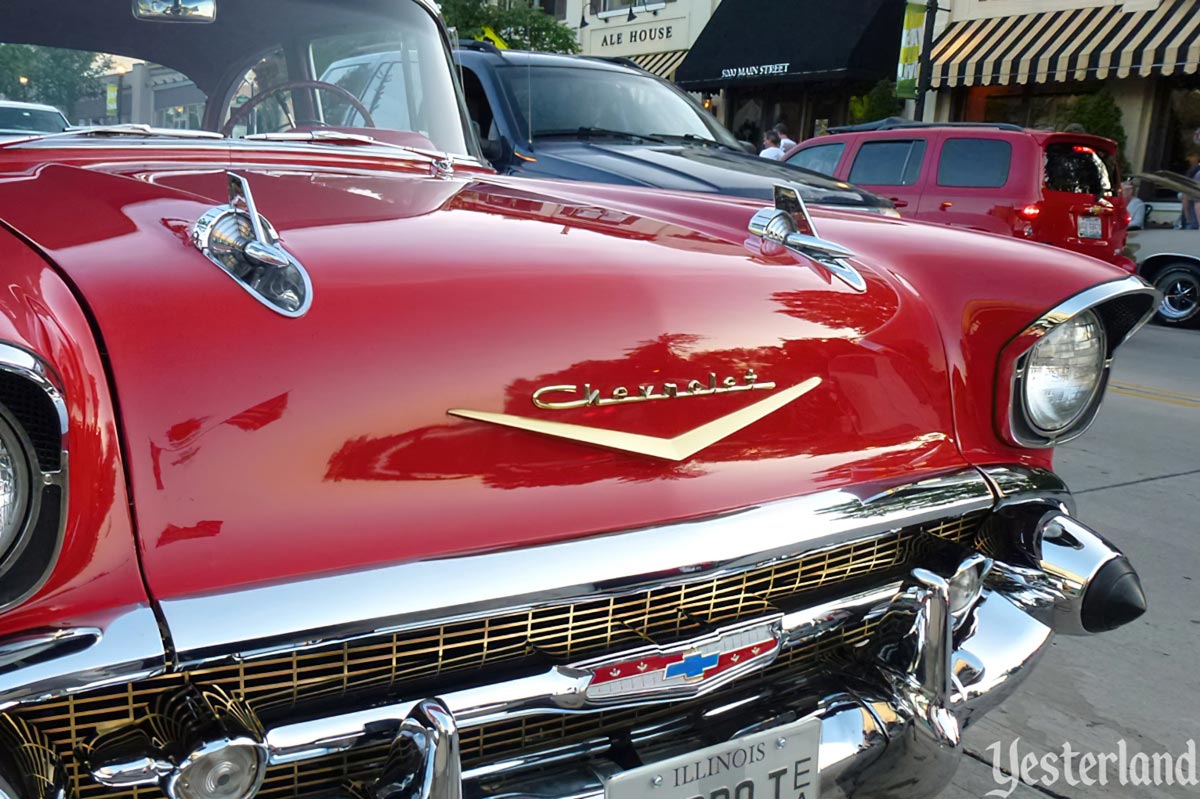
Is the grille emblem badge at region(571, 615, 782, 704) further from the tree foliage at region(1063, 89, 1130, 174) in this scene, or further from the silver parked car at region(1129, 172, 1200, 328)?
the tree foliage at region(1063, 89, 1130, 174)

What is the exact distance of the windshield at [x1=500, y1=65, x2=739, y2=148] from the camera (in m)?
6.04

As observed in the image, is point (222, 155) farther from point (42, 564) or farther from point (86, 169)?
point (42, 564)

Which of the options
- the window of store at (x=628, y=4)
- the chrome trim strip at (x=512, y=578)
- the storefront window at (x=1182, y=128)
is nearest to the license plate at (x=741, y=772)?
the chrome trim strip at (x=512, y=578)

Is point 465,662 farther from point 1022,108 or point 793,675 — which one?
point 1022,108

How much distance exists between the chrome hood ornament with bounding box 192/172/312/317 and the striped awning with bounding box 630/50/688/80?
60.8ft

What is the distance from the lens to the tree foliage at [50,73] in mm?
2047

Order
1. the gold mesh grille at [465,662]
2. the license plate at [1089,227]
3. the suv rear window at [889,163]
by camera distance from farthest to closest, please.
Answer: the suv rear window at [889,163]
the license plate at [1089,227]
the gold mesh grille at [465,662]

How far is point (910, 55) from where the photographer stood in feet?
49.1

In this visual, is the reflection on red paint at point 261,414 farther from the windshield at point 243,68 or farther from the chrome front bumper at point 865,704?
the windshield at point 243,68

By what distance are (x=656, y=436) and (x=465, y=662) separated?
1.21 feet

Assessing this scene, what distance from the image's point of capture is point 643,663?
1.38 meters

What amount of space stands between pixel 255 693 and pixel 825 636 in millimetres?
860

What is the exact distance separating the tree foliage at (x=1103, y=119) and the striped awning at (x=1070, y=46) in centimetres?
43

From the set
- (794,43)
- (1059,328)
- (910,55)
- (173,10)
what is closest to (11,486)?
(173,10)
